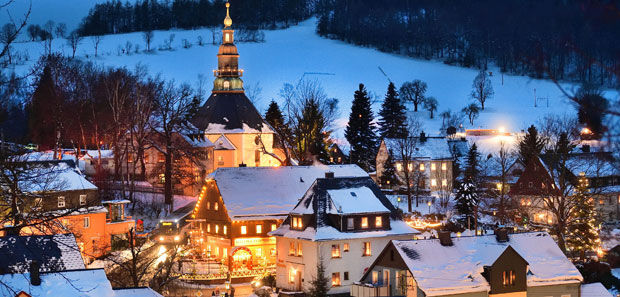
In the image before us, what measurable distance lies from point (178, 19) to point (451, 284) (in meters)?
163

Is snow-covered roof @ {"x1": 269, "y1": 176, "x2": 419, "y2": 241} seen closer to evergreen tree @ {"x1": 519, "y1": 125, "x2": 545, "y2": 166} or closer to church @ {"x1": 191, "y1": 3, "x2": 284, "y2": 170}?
church @ {"x1": 191, "y1": 3, "x2": 284, "y2": 170}

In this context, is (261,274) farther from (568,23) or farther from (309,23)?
(309,23)

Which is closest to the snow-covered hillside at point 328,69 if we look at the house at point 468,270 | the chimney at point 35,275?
the house at point 468,270

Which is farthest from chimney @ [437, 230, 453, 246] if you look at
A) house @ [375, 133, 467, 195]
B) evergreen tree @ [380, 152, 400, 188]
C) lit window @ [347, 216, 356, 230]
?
house @ [375, 133, 467, 195]

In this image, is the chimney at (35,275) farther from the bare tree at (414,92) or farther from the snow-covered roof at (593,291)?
the bare tree at (414,92)

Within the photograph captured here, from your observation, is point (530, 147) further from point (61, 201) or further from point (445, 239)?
point (61, 201)

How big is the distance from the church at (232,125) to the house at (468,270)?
3213cm

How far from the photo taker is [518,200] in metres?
67.0

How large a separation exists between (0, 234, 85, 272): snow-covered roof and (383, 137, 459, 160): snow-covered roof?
5254 cm

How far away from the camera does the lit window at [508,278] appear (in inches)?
1525

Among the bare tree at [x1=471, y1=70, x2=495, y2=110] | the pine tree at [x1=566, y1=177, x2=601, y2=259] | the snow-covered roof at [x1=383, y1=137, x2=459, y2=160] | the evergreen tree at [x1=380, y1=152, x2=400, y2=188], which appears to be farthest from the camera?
the bare tree at [x1=471, y1=70, x2=495, y2=110]

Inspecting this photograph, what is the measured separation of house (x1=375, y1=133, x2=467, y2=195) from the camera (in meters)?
80.0

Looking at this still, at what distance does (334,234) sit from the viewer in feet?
151

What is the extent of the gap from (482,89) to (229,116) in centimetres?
7341
